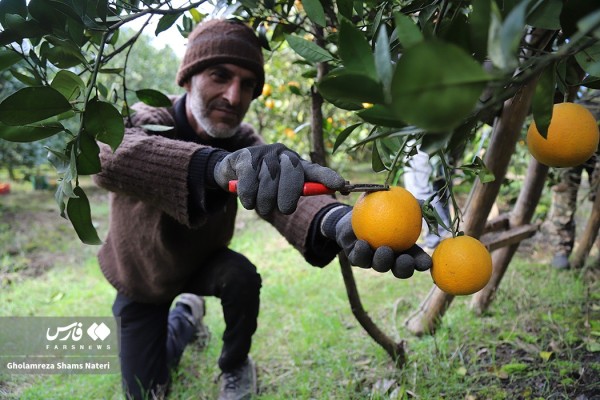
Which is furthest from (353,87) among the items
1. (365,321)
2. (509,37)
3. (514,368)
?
(514,368)

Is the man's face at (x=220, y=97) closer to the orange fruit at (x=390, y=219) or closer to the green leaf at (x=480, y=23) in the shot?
the orange fruit at (x=390, y=219)

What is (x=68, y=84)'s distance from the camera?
85 cm

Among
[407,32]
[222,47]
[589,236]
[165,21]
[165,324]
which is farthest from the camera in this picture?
→ [589,236]

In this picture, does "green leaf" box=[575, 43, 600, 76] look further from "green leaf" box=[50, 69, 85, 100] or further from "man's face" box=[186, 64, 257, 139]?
"man's face" box=[186, 64, 257, 139]

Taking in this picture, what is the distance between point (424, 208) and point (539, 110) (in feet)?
0.84

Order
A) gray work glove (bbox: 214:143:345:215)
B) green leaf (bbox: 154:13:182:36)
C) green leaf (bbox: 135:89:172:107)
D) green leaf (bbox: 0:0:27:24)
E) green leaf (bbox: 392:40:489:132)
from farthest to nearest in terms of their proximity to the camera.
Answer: green leaf (bbox: 135:89:172:107) → green leaf (bbox: 154:13:182:36) → gray work glove (bbox: 214:143:345:215) → green leaf (bbox: 0:0:27:24) → green leaf (bbox: 392:40:489:132)

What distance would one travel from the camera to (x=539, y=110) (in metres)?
0.63

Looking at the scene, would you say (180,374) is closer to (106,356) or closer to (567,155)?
(106,356)

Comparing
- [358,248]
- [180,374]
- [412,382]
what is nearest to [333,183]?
[358,248]

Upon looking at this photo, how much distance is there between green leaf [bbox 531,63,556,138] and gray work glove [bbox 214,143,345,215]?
0.35m

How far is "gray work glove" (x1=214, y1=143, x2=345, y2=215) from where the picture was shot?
88 cm

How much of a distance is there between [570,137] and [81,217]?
853 mm

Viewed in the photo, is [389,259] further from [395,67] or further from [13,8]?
[13,8]

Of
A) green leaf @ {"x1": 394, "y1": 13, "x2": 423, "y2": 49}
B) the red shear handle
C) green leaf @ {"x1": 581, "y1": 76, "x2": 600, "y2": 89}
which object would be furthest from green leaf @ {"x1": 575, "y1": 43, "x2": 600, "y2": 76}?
the red shear handle
